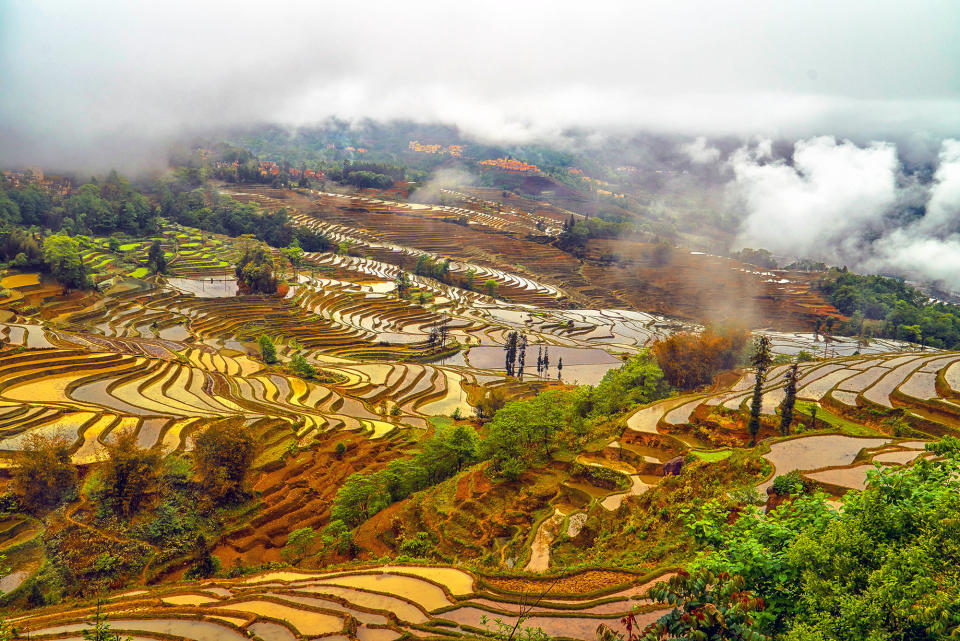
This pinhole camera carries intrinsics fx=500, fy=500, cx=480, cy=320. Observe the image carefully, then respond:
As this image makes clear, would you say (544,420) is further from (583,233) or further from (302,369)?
(583,233)

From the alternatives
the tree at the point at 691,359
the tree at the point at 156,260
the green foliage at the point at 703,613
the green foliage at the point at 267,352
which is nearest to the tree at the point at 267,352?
the green foliage at the point at 267,352

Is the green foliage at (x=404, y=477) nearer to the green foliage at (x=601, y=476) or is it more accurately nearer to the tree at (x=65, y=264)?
the green foliage at (x=601, y=476)

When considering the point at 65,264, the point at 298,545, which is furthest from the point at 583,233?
the point at 298,545

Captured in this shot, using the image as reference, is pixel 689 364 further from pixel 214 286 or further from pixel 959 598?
pixel 214 286

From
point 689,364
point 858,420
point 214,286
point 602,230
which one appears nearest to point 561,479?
point 858,420

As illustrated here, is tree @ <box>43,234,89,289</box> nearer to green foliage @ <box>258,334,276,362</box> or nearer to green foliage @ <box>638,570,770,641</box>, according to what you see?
green foliage @ <box>258,334,276,362</box>

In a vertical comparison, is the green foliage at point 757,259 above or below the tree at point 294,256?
above
